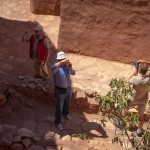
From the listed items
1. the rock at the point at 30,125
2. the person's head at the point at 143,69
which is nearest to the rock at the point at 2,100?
the rock at the point at 30,125

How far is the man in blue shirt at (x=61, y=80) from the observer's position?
6137mm

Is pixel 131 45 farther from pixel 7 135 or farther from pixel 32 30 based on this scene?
pixel 7 135

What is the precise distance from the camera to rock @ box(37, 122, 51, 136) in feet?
21.3

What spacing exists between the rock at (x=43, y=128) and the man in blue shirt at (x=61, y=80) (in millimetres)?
191

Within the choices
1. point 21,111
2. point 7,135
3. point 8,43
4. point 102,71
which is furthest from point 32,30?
point 7,135

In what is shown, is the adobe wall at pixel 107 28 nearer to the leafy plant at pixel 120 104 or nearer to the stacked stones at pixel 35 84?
the stacked stones at pixel 35 84

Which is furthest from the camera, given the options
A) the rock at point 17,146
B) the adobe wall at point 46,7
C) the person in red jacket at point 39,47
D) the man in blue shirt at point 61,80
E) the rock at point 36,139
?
the adobe wall at point 46,7

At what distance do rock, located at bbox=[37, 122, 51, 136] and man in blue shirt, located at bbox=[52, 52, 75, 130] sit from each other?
0.19 m

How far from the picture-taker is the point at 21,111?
7098 millimetres

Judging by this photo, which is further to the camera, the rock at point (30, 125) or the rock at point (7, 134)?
the rock at point (30, 125)

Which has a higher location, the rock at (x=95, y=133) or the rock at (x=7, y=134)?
the rock at (x=7, y=134)

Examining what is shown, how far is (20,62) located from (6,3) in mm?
3830

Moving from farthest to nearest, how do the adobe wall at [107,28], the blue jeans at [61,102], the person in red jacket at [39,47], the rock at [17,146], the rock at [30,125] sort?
the adobe wall at [107,28], the person in red jacket at [39,47], the rock at [30,125], the blue jeans at [61,102], the rock at [17,146]

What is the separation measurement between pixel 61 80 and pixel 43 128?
1026 millimetres
